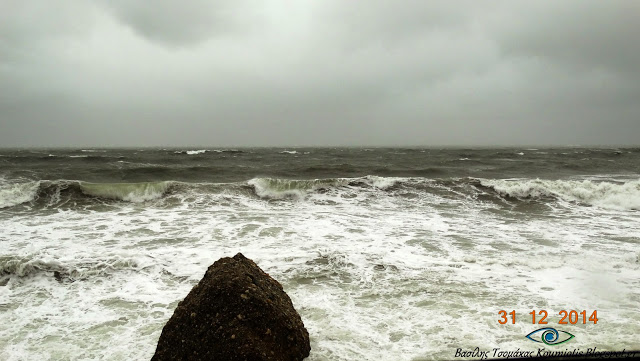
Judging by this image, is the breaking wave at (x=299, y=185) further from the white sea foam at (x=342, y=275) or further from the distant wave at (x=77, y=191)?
the white sea foam at (x=342, y=275)

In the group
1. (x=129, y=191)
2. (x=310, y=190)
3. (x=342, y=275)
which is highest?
(x=129, y=191)

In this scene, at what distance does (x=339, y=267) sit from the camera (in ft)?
19.8

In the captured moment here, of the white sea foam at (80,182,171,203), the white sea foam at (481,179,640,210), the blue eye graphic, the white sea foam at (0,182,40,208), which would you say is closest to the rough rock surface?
the blue eye graphic

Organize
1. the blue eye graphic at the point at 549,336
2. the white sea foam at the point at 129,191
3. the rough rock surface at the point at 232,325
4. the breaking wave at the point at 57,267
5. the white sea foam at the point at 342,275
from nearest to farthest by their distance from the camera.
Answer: the rough rock surface at the point at 232,325 → the blue eye graphic at the point at 549,336 → the white sea foam at the point at 342,275 → the breaking wave at the point at 57,267 → the white sea foam at the point at 129,191

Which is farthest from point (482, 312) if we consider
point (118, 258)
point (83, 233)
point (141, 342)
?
point (83, 233)

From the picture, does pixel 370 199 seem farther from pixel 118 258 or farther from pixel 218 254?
pixel 118 258

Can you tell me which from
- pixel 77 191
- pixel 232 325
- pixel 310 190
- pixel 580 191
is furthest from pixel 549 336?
pixel 77 191

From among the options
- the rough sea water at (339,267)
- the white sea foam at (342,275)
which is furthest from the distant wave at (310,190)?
the white sea foam at (342,275)

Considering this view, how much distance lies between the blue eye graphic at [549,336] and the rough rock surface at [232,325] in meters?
2.41

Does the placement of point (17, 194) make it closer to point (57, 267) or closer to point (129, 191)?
point (129, 191)

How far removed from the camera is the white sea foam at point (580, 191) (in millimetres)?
13391

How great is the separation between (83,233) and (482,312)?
336 inches

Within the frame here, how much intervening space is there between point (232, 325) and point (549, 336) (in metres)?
3.30

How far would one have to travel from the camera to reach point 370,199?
555 inches
